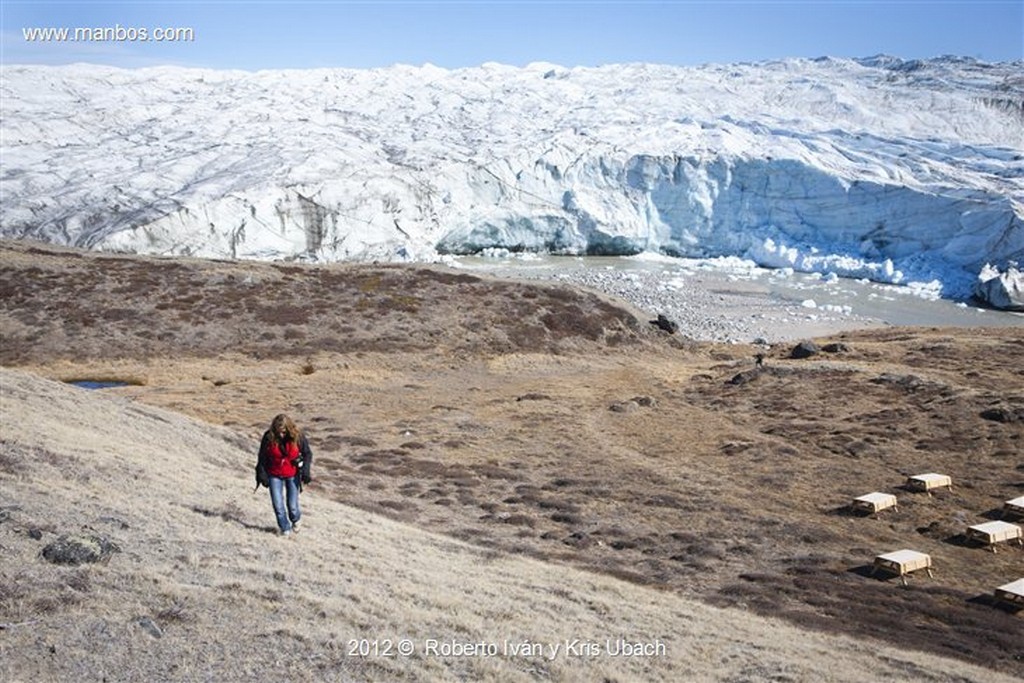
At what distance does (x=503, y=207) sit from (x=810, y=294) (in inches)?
1053

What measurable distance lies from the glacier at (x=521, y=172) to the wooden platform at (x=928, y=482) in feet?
163

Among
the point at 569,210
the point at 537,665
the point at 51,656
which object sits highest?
the point at 569,210

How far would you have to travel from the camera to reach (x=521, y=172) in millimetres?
81562

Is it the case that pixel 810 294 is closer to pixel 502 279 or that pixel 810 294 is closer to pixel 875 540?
pixel 502 279

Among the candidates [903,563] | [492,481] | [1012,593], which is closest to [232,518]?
[492,481]

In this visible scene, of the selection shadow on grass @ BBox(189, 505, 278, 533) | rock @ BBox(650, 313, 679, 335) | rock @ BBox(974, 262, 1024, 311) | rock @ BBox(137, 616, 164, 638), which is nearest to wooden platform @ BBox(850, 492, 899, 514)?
shadow on grass @ BBox(189, 505, 278, 533)

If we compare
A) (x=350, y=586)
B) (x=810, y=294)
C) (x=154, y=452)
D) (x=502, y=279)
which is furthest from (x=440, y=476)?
(x=810, y=294)

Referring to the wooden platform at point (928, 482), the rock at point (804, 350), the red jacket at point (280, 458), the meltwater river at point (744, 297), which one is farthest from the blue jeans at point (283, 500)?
the meltwater river at point (744, 297)

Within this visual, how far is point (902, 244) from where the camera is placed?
75562 millimetres

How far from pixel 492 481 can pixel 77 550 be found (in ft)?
50.0

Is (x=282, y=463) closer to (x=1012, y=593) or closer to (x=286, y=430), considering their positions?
(x=286, y=430)

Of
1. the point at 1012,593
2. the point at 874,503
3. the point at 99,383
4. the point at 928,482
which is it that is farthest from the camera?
the point at 99,383

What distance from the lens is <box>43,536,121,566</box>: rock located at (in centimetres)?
1062

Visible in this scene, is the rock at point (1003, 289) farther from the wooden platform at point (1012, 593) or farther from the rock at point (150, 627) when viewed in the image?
the rock at point (150, 627)
